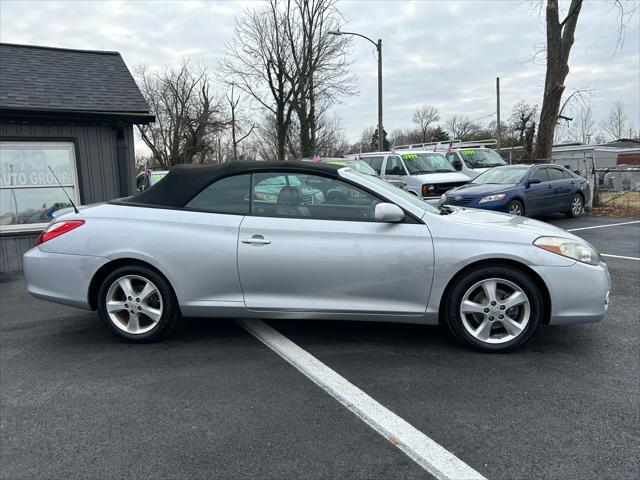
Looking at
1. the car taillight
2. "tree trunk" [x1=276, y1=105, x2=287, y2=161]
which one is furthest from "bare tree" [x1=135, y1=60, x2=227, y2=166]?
the car taillight

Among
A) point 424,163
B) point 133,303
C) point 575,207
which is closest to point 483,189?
point 424,163

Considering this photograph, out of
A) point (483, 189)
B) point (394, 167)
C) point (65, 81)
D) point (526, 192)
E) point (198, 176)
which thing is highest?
point (65, 81)

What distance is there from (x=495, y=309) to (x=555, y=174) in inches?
408

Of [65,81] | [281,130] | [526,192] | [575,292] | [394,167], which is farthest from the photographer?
[281,130]

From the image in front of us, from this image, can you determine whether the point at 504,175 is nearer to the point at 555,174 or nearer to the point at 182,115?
the point at 555,174

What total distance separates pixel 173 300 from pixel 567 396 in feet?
10.1

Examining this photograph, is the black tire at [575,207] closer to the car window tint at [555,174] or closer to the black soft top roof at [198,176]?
the car window tint at [555,174]

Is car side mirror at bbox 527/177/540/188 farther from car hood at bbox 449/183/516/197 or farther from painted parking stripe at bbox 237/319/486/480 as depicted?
painted parking stripe at bbox 237/319/486/480

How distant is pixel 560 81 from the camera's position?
50.7 feet

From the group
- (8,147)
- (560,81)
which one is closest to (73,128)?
(8,147)

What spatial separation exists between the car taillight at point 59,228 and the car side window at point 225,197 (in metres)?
1.02

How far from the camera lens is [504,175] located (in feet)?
40.7

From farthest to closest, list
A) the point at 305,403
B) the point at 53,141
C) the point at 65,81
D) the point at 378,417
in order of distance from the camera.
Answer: the point at 65,81 < the point at 53,141 < the point at 305,403 < the point at 378,417

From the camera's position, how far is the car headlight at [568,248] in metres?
3.79
